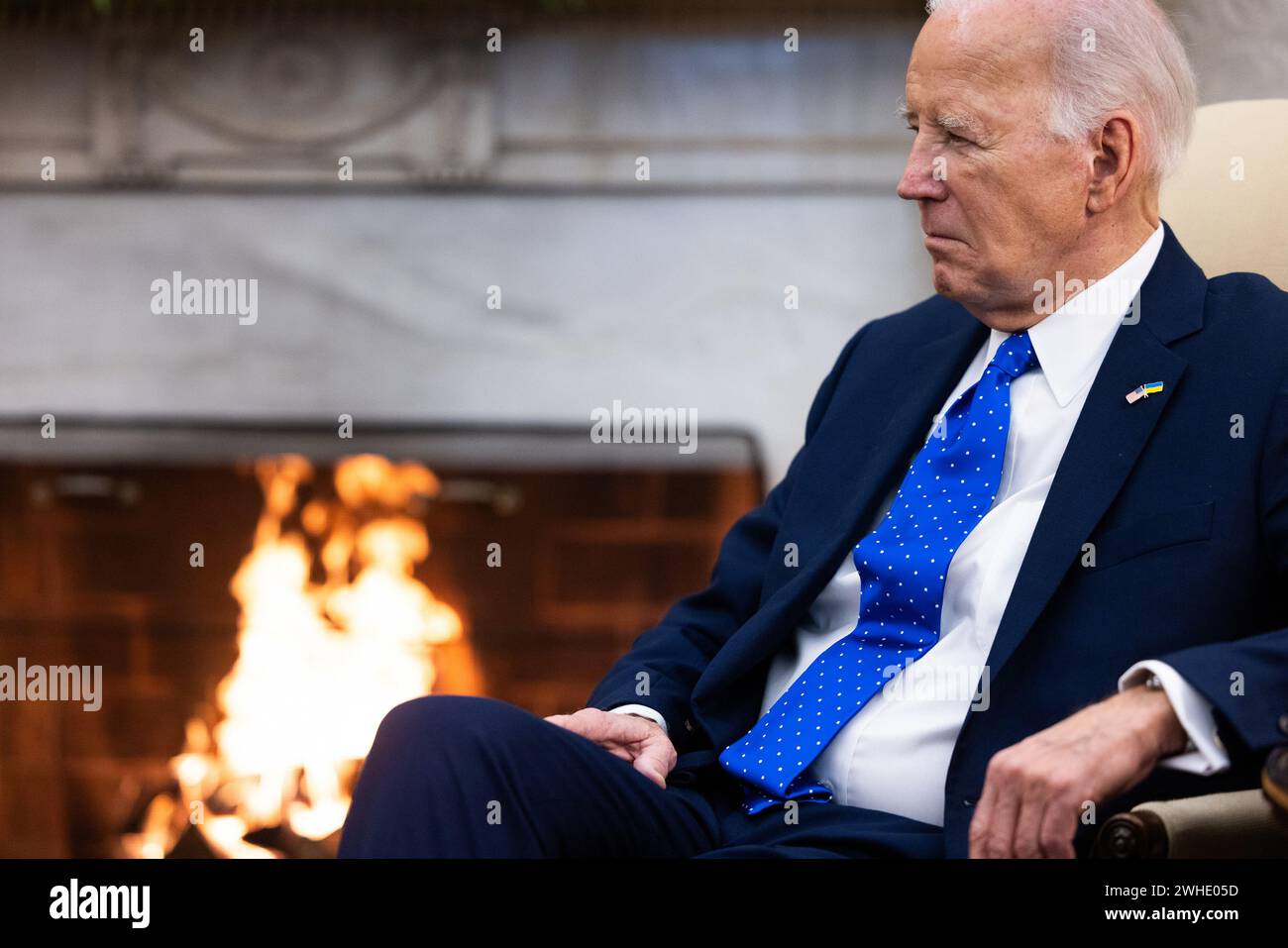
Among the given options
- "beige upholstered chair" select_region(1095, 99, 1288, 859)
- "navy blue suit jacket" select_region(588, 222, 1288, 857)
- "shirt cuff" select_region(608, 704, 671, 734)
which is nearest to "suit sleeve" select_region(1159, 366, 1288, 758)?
"navy blue suit jacket" select_region(588, 222, 1288, 857)

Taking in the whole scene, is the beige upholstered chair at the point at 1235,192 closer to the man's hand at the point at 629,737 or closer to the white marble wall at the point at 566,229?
the man's hand at the point at 629,737

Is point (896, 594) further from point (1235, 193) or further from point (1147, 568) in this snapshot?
point (1235, 193)

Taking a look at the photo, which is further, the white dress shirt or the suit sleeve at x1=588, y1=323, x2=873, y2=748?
the suit sleeve at x1=588, y1=323, x2=873, y2=748

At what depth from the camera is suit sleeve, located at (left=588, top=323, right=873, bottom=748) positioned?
1.27 metres

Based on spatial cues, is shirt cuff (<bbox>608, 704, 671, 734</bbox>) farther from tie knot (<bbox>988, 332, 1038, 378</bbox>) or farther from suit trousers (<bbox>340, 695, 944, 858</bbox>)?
tie knot (<bbox>988, 332, 1038, 378</bbox>)

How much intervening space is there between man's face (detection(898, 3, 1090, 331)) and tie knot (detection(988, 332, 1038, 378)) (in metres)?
0.02

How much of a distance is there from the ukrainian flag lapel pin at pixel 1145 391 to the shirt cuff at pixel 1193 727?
269mm

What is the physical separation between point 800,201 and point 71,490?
1.50 meters

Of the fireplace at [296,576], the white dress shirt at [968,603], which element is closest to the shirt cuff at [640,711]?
the white dress shirt at [968,603]

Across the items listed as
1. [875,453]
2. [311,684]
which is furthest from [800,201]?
[875,453]

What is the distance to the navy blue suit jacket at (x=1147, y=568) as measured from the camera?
1051 mm

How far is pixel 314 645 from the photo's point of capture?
8.75 ft

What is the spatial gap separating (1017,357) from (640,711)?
1.50ft
